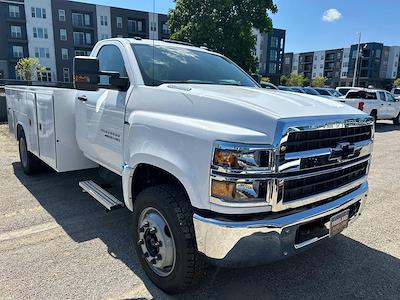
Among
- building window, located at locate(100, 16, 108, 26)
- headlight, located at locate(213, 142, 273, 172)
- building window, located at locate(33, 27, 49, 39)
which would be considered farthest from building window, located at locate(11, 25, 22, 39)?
headlight, located at locate(213, 142, 273, 172)

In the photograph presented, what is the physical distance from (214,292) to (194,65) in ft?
7.67

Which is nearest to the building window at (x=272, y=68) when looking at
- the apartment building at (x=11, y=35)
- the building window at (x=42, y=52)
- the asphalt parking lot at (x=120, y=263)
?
the building window at (x=42, y=52)

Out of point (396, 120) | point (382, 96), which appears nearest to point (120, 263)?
point (382, 96)

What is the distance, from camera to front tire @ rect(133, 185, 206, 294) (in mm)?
2527

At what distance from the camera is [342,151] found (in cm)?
265

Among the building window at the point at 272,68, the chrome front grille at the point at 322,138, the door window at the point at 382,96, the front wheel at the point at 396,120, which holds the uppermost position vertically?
the building window at the point at 272,68

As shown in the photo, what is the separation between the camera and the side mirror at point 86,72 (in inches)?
125

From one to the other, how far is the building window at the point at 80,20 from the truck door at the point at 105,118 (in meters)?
56.1

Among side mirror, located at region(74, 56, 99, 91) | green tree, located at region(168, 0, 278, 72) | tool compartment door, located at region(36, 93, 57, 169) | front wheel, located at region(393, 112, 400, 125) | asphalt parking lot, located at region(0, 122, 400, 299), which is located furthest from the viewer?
green tree, located at region(168, 0, 278, 72)

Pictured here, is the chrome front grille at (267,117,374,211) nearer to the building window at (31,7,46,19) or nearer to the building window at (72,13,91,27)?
the building window at (31,7,46,19)

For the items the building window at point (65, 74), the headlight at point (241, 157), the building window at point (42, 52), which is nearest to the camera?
the headlight at point (241, 157)

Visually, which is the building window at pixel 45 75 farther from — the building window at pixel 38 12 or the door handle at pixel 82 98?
the door handle at pixel 82 98

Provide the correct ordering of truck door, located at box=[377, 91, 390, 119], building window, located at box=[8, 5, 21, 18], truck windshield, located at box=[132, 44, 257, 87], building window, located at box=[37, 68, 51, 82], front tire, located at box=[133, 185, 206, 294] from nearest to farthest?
front tire, located at box=[133, 185, 206, 294]
truck windshield, located at box=[132, 44, 257, 87]
truck door, located at box=[377, 91, 390, 119]
building window, located at box=[8, 5, 21, 18]
building window, located at box=[37, 68, 51, 82]

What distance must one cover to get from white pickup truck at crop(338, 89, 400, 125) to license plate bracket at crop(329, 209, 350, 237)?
14.1 m
